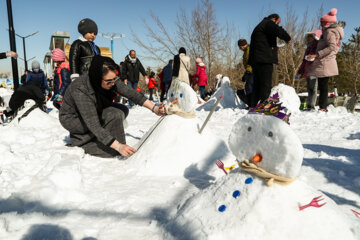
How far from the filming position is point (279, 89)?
239 inches

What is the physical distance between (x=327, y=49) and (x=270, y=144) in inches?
186

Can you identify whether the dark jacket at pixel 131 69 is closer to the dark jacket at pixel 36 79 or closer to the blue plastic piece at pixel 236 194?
the dark jacket at pixel 36 79

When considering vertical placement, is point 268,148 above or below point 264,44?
below

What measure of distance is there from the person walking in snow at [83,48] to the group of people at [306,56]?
2.63 meters

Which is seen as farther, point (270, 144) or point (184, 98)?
point (184, 98)

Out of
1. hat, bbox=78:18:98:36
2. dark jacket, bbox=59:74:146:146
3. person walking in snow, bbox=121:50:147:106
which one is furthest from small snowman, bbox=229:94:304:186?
person walking in snow, bbox=121:50:147:106

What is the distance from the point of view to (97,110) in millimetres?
2934

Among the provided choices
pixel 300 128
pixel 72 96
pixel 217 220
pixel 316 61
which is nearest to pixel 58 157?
pixel 72 96

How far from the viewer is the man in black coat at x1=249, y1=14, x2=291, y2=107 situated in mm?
4398

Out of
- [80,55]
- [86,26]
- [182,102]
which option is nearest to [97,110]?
[182,102]

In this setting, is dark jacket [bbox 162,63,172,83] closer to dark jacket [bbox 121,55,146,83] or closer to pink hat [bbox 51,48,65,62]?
dark jacket [bbox 121,55,146,83]

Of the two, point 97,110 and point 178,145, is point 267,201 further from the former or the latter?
point 97,110

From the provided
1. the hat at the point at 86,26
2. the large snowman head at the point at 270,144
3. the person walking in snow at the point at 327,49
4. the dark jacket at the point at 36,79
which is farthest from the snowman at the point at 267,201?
the dark jacket at the point at 36,79

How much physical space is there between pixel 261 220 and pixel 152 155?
4.83ft
